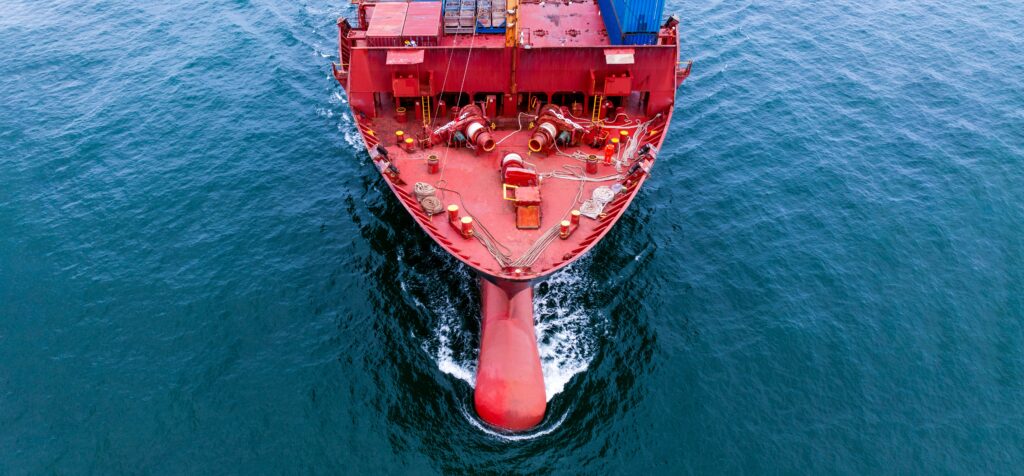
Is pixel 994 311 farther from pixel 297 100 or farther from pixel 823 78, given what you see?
pixel 297 100

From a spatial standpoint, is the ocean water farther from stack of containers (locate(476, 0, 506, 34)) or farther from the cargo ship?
stack of containers (locate(476, 0, 506, 34))

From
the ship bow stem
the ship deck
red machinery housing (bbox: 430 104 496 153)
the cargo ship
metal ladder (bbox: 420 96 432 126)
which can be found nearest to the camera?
the ship bow stem

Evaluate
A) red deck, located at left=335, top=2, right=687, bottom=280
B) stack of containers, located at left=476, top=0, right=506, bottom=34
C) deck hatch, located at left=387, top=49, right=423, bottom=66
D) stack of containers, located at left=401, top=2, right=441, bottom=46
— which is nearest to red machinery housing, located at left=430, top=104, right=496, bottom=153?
red deck, located at left=335, top=2, right=687, bottom=280

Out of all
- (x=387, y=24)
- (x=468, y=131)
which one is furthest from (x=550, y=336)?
(x=387, y=24)

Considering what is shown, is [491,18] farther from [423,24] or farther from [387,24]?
[387,24]

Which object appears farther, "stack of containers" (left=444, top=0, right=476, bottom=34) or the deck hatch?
"stack of containers" (left=444, top=0, right=476, bottom=34)

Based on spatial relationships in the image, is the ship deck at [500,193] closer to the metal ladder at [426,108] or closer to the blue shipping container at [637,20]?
the metal ladder at [426,108]
